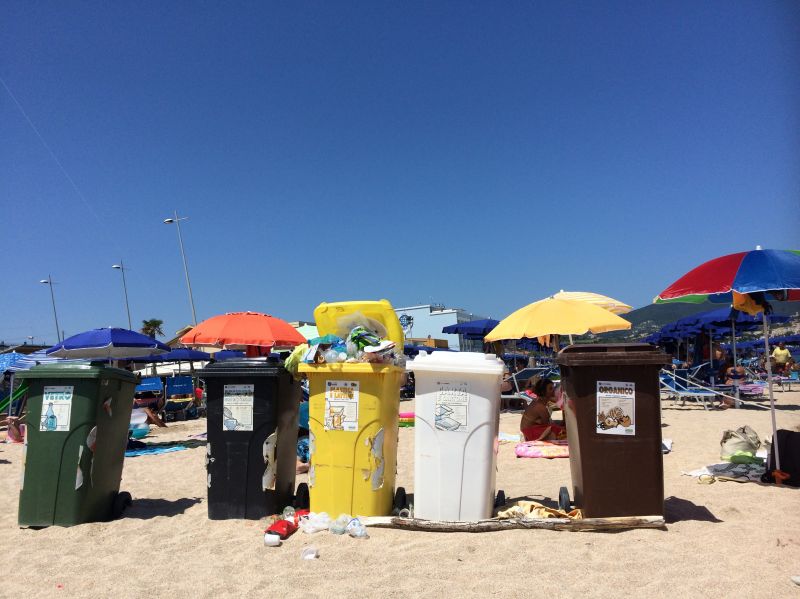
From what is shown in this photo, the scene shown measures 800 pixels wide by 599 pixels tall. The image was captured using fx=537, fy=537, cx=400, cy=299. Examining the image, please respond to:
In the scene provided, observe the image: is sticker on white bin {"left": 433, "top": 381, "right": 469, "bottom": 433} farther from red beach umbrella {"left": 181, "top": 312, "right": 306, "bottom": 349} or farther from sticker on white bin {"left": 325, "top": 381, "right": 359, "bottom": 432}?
red beach umbrella {"left": 181, "top": 312, "right": 306, "bottom": 349}

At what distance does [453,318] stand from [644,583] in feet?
101

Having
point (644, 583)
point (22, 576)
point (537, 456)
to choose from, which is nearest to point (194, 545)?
point (22, 576)

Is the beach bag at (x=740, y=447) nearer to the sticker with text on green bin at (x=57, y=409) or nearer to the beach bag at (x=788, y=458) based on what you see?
the beach bag at (x=788, y=458)

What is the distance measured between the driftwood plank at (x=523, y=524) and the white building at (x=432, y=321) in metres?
28.2

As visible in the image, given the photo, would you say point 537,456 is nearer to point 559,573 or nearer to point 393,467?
point 393,467

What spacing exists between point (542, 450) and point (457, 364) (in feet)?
12.7

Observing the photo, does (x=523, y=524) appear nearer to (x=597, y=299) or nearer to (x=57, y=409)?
(x=57, y=409)

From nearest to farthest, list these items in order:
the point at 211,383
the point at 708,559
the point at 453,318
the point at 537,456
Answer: the point at 708,559
the point at 211,383
the point at 537,456
the point at 453,318

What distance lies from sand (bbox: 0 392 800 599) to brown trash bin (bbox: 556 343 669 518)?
23 cm

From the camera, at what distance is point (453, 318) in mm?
33688

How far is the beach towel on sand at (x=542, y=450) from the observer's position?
7109 millimetres

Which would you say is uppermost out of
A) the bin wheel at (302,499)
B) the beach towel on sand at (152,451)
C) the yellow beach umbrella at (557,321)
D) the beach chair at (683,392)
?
the yellow beach umbrella at (557,321)

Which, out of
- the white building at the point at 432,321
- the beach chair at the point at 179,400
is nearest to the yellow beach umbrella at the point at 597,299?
the beach chair at the point at 179,400

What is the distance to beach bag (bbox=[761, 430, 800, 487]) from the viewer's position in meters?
5.00
